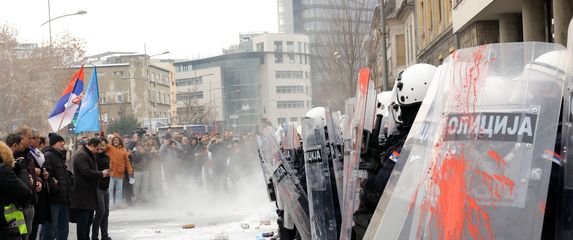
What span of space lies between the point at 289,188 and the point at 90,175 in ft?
14.1

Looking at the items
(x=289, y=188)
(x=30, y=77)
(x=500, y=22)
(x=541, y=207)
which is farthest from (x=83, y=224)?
(x=30, y=77)

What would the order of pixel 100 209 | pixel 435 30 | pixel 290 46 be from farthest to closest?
1. pixel 290 46
2. pixel 435 30
3. pixel 100 209

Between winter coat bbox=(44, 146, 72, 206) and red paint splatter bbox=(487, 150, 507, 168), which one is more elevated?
red paint splatter bbox=(487, 150, 507, 168)

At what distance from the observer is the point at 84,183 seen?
30.2ft

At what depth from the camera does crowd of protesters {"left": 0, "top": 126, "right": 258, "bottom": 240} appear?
21.2 feet

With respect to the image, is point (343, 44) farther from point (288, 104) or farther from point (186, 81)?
point (186, 81)

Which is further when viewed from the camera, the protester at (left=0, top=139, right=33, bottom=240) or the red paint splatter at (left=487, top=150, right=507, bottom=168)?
the protester at (left=0, top=139, right=33, bottom=240)

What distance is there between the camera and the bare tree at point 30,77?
29.9 m

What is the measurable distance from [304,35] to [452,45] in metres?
111

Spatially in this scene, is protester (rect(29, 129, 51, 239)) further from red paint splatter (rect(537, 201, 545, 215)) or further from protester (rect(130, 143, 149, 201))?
protester (rect(130, 143, 149, 201))

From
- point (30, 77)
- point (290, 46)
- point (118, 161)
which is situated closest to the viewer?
point (118, 161)

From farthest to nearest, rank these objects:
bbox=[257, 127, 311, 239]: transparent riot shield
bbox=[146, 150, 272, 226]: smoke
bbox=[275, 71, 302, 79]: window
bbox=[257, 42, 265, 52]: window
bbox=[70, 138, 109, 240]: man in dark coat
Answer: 1. bbox=[257, 42, 265, 52]: window
2. bbox=[275, 71, 302, 79]: window
3. bbox=[146, 150, 272, 226]: smoke
4. bbox=[70, 138, 109, 240]: man in dark coat
5. bbox=[257, 127, 311, 239]: transparent riot shield

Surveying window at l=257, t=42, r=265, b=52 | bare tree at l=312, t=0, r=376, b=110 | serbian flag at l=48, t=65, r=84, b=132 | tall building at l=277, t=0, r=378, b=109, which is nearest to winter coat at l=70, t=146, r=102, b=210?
serbian flag at l=48, t=65, r=84, b=132

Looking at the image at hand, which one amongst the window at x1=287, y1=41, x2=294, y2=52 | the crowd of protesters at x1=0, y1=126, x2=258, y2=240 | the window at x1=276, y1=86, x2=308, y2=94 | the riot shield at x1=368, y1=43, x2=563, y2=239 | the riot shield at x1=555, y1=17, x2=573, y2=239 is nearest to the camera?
the riot shield at x1=555, y1=17, x2=573, y2=239
